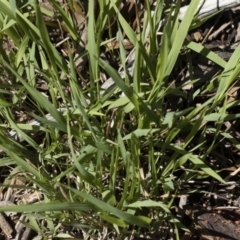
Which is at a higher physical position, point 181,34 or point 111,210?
point 181,34

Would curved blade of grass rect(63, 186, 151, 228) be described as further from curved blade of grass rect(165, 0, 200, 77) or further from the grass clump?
curved blade of grass rect(165, 0, 200, 77)

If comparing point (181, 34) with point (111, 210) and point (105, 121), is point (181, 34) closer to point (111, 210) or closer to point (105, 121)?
point (105, 121)

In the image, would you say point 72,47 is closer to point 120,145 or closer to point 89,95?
point 89,95

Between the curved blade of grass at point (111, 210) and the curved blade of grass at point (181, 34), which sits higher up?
the curved blade of grass at point (181, 34)

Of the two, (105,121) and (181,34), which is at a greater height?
(181,34)

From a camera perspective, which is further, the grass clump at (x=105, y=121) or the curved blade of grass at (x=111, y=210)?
the grass clump at (x=105, y=121)

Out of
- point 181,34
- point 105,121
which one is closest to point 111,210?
point 105,121

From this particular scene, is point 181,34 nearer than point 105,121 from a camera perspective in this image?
Yes

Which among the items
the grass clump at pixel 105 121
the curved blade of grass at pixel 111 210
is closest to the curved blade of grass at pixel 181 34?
the grass clump at pixel 105 121

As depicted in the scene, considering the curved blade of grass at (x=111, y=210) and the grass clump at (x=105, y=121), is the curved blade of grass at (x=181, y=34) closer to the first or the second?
the grass clump at (x=105, y=121)
